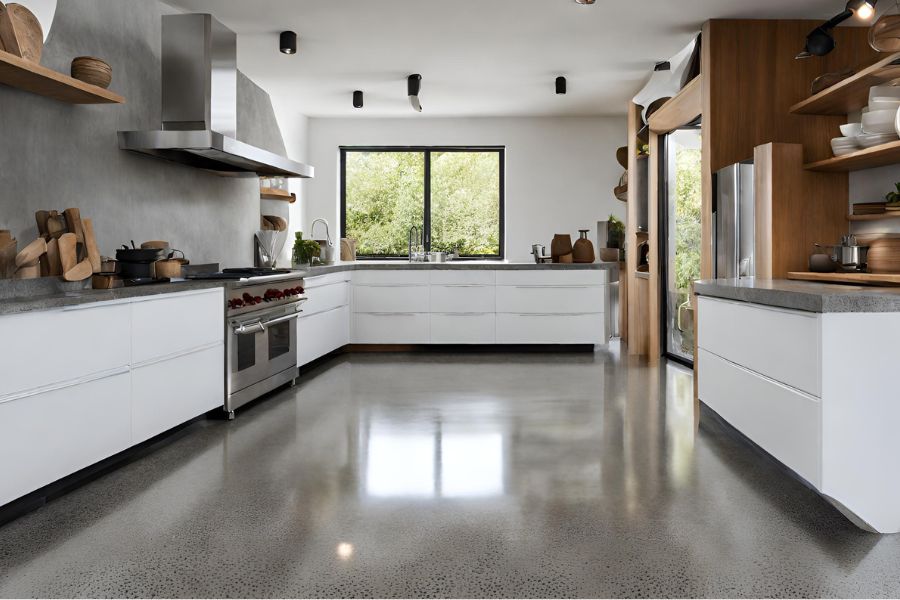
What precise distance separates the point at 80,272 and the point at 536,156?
18.3ft

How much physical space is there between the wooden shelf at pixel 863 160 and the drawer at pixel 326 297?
346 cm

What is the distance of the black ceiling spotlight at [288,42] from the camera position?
15.8 feet

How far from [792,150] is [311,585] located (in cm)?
336

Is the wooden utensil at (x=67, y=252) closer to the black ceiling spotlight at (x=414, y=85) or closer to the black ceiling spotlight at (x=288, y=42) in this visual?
the black ceiling spotlight at (x=288, y=42)

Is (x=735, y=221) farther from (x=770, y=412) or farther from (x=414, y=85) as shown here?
(x=414, y=85)

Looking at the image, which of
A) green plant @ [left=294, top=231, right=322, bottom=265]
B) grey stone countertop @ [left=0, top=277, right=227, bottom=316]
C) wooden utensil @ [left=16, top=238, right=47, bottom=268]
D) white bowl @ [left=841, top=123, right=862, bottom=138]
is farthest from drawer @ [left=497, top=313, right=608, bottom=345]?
wooden utensil @ [left=16, top=238, right=47, bottom=268]

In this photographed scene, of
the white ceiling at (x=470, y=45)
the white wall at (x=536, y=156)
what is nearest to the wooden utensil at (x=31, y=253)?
the white ceiling at (x=470, y=45)

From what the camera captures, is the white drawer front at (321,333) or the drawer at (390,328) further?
the drawer at (390,328)

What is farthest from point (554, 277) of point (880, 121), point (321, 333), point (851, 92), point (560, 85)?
point (880, 121)

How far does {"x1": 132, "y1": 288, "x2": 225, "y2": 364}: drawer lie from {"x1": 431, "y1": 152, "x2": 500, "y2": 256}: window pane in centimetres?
429

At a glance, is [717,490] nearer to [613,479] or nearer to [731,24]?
[613,479]

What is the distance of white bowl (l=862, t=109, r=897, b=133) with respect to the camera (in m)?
3.13

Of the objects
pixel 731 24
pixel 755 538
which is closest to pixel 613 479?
pixel 755 538

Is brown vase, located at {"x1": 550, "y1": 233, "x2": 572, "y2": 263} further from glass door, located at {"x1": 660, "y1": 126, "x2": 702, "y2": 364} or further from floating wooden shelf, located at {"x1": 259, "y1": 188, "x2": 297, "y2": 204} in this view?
floating wooden shelf, located at {"x1": 259, "y1": 188, "x2": 297, "y2": 204}
